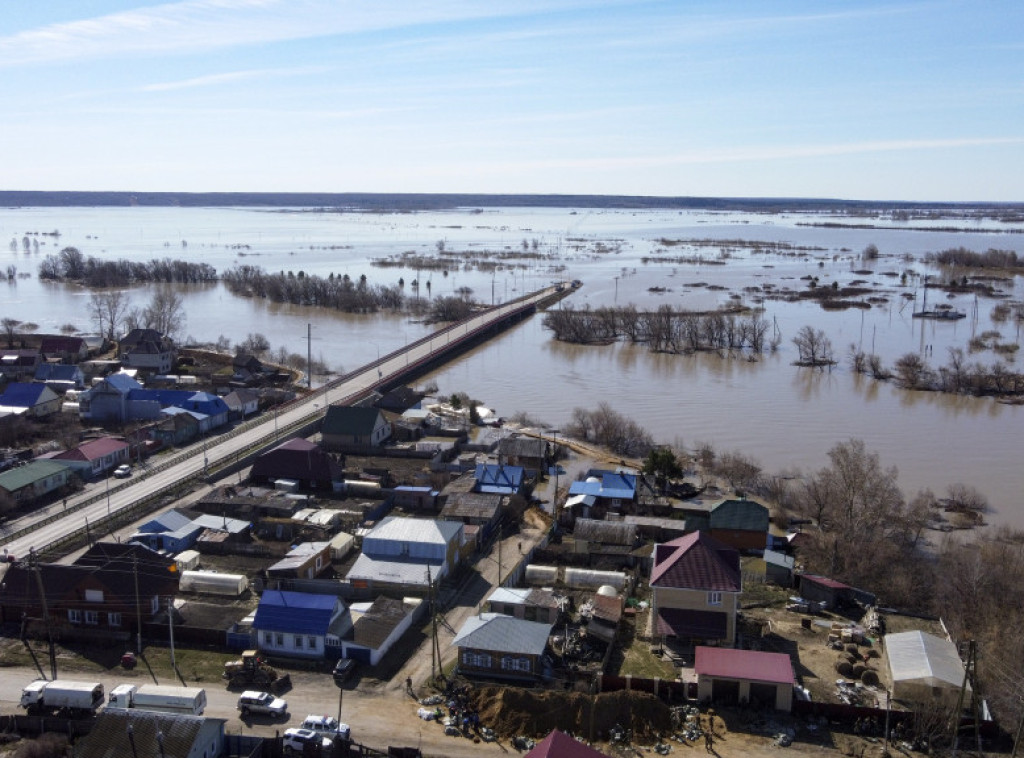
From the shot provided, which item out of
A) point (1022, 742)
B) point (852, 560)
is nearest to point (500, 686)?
point (1022, 742)

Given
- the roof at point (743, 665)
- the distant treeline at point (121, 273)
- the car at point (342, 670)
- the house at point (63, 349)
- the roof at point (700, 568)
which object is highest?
the distant treeline at point (121, 273)

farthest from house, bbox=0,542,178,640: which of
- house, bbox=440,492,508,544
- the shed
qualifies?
house, bbox=440,492,508,544

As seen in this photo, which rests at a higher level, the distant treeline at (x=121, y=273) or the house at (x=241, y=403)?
the distant treeline at (x=121, y=273)

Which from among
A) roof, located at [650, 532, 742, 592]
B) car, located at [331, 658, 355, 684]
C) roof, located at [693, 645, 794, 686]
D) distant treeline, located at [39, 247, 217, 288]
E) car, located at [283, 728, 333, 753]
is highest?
distant treeline, located at [39, 247, 217, 288]

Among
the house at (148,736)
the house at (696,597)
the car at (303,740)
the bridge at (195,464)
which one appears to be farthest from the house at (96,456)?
the house at (696,597)

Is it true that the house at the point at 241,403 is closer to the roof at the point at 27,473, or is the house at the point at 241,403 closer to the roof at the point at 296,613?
the roof at the point at 27,473

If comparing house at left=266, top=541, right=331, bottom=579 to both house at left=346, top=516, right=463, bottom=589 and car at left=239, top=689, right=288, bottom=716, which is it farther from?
car at left=239, top=689, right=288, bottom=716

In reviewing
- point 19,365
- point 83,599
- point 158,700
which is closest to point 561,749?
point 158,700

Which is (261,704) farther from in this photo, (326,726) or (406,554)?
(406,554)
